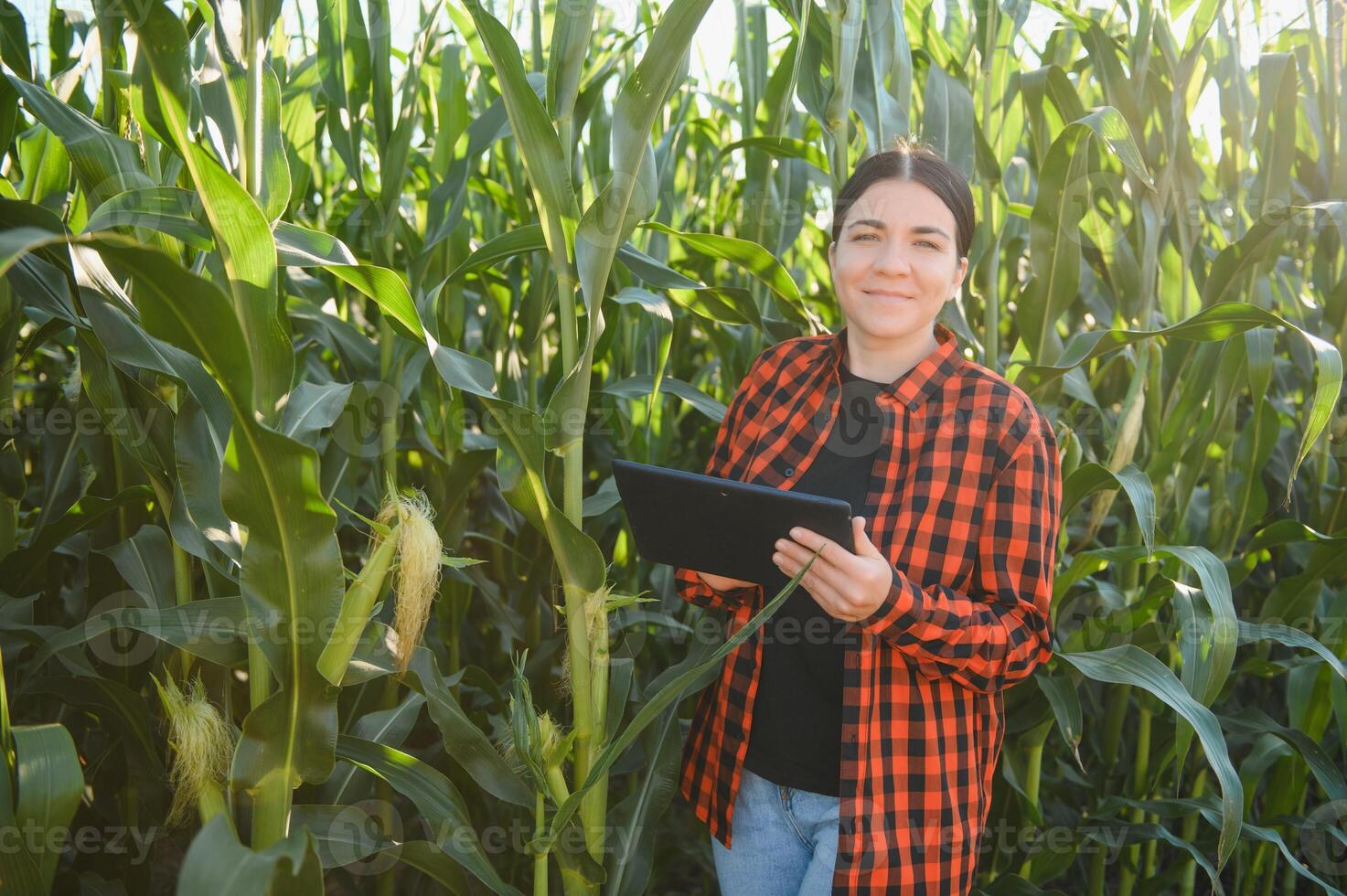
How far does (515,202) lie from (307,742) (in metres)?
1.19

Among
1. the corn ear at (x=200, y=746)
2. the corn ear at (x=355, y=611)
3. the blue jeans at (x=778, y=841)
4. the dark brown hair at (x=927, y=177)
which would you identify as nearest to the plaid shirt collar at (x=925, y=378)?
the dark brown hair at (x=927, y=177)

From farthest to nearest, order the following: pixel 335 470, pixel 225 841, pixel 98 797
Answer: pixel 98 797
pixel 335 470
pixel 225 841

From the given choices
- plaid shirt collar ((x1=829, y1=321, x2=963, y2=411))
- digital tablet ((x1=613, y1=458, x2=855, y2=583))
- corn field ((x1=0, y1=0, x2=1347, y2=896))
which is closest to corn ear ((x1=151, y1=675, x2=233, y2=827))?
corn field ((x1=0, y1=0, x2=1347, y2=896))

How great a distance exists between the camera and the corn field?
1055mm

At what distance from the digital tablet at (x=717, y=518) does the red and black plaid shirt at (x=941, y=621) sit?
138 mm

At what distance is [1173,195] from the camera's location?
1.71 m

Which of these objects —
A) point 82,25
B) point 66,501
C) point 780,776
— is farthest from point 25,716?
point 780,776

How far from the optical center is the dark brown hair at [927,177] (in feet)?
4.17

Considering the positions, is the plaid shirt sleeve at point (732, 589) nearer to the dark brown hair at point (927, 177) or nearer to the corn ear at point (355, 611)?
the dark brown hair at point (927, 177)

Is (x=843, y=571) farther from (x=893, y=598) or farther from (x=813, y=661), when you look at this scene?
(x=813, y=661)

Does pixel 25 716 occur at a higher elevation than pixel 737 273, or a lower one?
lower

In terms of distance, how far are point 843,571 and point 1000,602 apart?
24cm

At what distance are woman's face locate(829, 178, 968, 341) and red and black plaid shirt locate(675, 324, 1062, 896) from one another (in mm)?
80

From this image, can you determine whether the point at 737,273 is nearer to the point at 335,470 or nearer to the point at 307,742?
the point at 335,470
